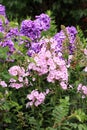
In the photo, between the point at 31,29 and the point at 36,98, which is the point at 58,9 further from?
the point at 36,98

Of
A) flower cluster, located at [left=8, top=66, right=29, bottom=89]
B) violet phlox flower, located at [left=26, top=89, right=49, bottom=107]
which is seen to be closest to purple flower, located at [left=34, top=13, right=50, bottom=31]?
flower cluster, located at [left=8, top=66, right=29, bottom=89]

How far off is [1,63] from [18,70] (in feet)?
0.76

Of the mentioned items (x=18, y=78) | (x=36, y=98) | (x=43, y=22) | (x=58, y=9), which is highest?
(x=58, y=9)

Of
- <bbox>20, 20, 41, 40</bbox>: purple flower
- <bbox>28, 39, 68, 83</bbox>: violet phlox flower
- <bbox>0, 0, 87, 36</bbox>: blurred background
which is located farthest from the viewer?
<bbox>0, 0, 87, 36</bbox>: blurred background

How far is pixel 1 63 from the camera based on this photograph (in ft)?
10.3

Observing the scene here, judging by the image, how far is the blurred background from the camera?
7.04 meters

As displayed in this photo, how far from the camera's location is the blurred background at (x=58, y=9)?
Result: 7.04m

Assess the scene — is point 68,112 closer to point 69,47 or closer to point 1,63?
point 1,63

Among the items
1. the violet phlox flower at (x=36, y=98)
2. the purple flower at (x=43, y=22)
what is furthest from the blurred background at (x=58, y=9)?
the violet phlox flower at (x=36, y=98)

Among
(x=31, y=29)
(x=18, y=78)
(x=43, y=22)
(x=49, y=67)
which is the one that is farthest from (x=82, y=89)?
(x=43, y=22)

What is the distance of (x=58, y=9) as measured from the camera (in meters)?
7.07

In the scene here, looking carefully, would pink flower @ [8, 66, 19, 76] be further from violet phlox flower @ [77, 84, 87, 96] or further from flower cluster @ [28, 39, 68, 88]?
violet phlox flower @ [77, 84, 87, 96]

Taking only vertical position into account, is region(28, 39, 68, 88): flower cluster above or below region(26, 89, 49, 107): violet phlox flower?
above

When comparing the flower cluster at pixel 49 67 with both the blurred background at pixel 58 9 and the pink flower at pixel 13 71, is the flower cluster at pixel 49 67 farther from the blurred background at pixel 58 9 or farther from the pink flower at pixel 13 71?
the blurred background at pixel 58 9
